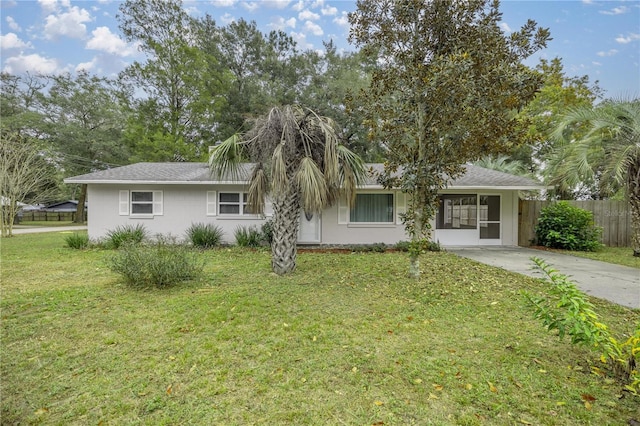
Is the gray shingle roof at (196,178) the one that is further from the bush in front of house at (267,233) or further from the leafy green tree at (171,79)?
the leafy green tree at (171,79)

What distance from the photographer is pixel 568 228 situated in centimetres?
1129

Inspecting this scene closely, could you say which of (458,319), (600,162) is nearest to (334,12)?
(600,162)

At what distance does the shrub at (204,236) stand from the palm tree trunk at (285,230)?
505 cm

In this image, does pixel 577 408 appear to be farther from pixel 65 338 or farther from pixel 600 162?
pixel 600 162

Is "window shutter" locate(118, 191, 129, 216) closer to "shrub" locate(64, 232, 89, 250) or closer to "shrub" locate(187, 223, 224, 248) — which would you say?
"shrub" locate(64, 232, 89, 250)

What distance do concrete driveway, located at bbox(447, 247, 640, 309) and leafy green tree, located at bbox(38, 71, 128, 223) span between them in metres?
27.4

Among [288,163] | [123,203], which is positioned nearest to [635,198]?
[288,163]

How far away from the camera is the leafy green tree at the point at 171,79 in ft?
69.3

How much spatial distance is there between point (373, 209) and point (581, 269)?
641cm


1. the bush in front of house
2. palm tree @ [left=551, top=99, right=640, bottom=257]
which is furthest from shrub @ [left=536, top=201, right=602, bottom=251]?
the bush in front of house

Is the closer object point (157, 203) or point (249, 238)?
point (249, 238)

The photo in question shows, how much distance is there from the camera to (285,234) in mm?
7211

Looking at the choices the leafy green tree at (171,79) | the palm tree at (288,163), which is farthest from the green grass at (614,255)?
the leafy green tree at (171,79)

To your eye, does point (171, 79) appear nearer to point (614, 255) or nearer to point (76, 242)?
point (76, 242)
